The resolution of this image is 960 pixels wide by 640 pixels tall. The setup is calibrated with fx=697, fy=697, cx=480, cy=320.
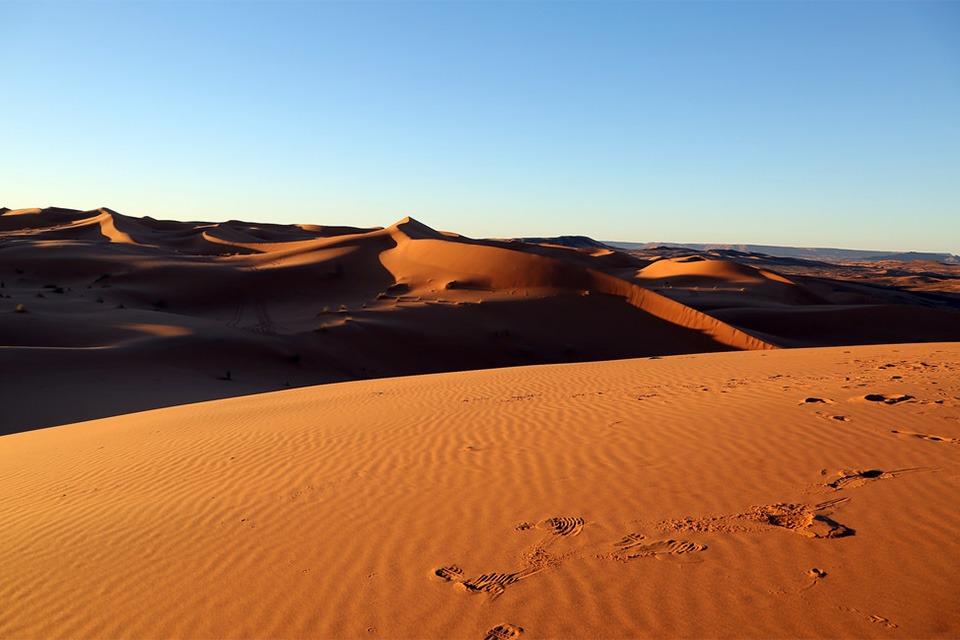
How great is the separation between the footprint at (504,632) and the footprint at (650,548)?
922 mm

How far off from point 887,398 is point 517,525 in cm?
555

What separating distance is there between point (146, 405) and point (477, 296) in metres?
15.9

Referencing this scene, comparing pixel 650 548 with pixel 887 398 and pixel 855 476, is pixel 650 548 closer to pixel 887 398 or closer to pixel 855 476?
pixel 855 476

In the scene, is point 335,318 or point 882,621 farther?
point 335,318

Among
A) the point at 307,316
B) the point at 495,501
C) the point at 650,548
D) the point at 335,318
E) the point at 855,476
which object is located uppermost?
the point at 855,476

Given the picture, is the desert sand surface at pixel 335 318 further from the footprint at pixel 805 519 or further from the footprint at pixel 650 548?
the footprint at pixel 805 519

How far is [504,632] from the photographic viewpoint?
138 inches

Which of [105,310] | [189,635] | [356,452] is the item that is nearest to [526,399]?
[356,452]

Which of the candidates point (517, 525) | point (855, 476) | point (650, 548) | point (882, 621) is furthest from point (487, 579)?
point (855, 476)

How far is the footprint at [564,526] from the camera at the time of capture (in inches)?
182

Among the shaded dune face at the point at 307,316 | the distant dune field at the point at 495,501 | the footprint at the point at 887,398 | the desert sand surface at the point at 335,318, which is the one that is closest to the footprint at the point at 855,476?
the distant dune field at the point at 495,501

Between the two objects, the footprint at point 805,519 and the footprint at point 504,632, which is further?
the footprint at point 805,519

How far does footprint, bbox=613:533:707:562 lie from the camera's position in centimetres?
420

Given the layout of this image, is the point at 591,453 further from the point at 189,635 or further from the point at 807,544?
the point at 189,635
